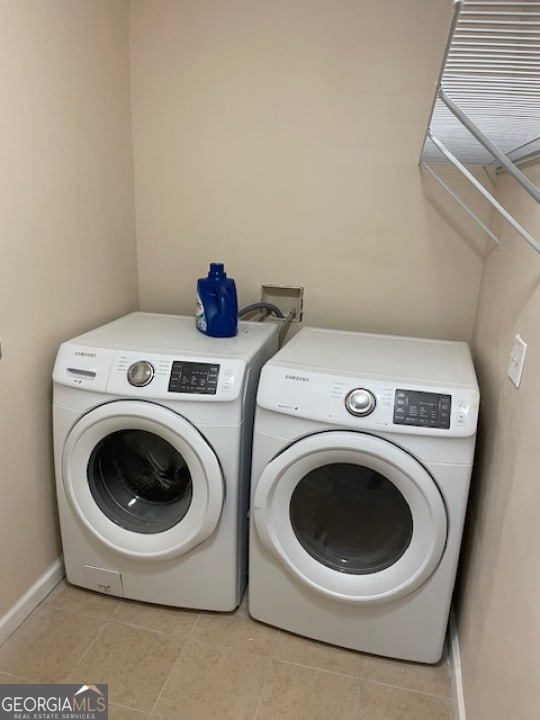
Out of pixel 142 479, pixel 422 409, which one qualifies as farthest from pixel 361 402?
pixel 142 479

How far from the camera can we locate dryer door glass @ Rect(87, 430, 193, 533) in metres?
1.79

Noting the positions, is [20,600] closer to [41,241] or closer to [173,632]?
[173,632]

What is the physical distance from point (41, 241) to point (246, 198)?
0.81 meters

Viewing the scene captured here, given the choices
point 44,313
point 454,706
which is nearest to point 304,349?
point 44,313

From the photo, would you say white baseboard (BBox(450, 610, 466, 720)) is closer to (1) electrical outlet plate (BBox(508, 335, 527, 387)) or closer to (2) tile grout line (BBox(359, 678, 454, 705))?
(2) tile grout line (BBox(359, 678, 454, 705))

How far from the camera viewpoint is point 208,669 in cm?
164

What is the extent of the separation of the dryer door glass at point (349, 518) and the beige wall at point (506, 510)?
Result: 256mm

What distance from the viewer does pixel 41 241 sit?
1665 mm

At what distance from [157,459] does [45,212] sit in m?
0.86

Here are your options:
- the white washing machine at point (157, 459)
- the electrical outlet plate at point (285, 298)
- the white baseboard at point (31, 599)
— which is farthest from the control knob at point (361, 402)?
the white baseboard at point (31, 599)

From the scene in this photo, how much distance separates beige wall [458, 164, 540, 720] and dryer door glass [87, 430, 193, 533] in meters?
0.91

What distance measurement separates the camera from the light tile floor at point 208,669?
1531mm

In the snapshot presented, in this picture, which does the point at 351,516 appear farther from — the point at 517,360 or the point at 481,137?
the point at 481,137

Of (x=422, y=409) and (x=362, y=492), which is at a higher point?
(x=422, y=409)
